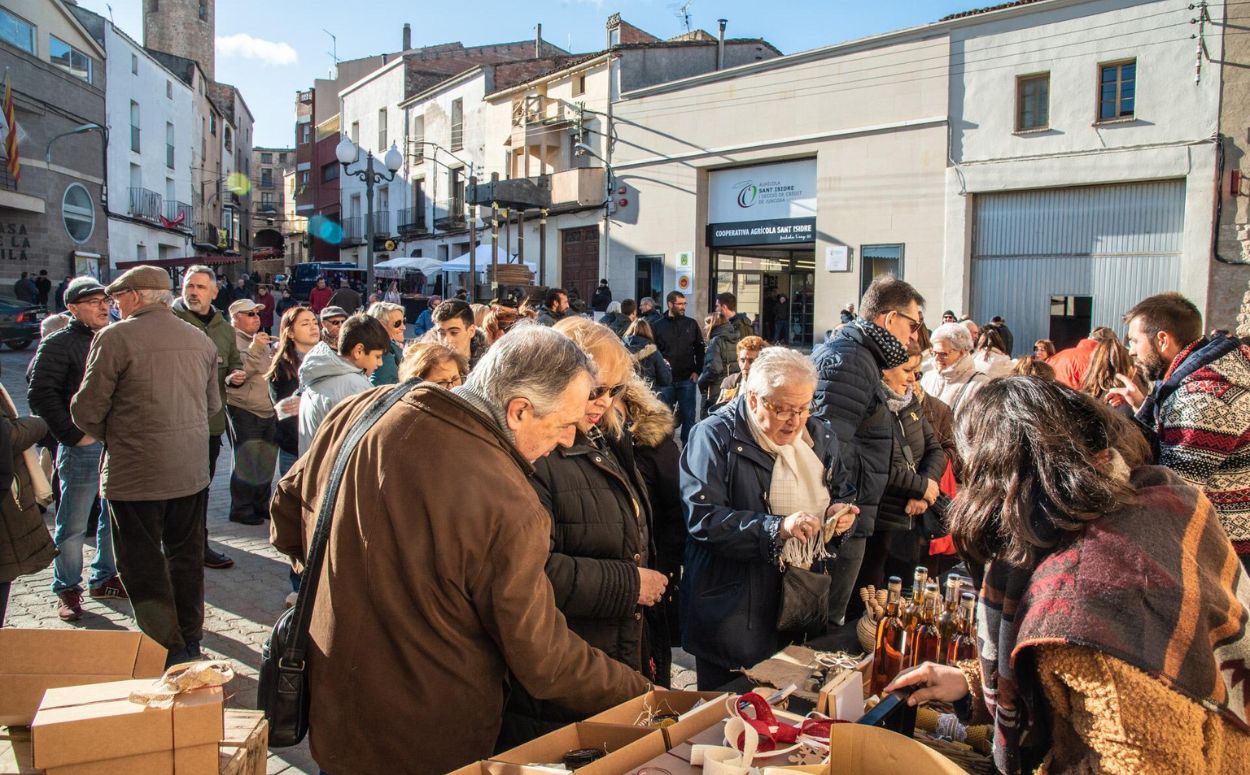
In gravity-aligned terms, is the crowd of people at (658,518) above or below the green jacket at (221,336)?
below

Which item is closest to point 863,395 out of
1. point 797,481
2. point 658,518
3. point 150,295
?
point 797,481

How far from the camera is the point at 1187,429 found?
3.32m

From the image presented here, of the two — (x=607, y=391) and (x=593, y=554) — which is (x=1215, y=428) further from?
(x=593, y=554)

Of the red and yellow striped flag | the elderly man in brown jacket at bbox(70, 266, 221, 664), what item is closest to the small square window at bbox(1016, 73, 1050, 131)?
the elderly man in brown jacket at bbox(70, 266, 221, 664)

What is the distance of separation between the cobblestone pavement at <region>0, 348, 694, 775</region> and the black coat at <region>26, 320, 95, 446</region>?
1.02 meters

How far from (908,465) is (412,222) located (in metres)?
35.3

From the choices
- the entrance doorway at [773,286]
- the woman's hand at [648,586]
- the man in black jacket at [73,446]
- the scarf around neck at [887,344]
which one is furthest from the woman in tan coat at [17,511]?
the entrance doorway at [773,286]

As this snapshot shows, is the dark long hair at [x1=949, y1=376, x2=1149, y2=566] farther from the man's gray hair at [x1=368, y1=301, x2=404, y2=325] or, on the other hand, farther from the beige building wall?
the beige building wall

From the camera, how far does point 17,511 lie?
343 cm

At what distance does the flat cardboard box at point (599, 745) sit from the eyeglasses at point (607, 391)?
98cm

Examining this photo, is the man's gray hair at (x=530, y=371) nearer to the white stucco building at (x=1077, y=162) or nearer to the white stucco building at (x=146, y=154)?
the white stucco building at (x=1077, y=162)

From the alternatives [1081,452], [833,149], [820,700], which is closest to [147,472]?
[820,700]

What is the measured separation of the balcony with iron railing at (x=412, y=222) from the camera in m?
36.0

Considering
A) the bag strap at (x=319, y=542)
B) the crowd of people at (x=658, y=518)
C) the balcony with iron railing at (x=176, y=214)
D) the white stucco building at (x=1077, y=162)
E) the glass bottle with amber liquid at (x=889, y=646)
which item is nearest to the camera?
the crowd of people at (x=658, y=518)
